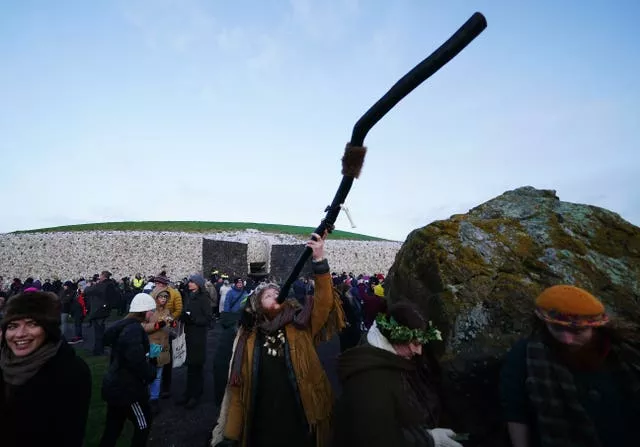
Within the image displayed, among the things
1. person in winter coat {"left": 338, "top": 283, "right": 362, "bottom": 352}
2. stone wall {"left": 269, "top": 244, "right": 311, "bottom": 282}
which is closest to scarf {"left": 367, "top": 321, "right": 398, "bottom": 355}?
person in winter coat {"left": 338, "top": 283, "right": 362, "bottom": 352}

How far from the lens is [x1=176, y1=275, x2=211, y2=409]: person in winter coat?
6.10 m

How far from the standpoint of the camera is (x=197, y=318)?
660cm

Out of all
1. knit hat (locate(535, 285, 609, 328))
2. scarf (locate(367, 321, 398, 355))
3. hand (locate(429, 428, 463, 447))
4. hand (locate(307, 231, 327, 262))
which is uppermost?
hand (locate(307, 231, 327, 262))

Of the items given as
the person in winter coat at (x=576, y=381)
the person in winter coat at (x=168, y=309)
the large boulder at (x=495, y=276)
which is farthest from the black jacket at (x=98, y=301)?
the person in winter coat at (x=576, y=381)

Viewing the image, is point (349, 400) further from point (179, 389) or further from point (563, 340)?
Result: point (179, 389)

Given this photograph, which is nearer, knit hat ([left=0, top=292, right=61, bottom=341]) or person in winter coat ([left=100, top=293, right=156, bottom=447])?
knit hat ([left=0, top=292, right=61, bottom=341])

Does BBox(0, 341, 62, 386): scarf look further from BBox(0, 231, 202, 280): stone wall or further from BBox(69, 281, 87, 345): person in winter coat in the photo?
BBox(0, 231, 202, 280): stone wall

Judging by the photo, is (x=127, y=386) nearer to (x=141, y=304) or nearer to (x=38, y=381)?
(x=141, y=304)

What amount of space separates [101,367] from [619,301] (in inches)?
356

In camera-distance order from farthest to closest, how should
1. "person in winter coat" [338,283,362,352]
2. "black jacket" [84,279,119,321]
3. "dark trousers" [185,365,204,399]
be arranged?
"black jacket" [84,279,119,321] < "person in winter coat" [338,283,362,352] < "dark trousers" [185,365,204,399]

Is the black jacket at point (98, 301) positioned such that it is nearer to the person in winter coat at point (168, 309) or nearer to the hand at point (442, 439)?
the person in winter coat at point (168, 309)

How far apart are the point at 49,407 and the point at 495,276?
3370 millimetres

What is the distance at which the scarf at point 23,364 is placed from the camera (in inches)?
85.6

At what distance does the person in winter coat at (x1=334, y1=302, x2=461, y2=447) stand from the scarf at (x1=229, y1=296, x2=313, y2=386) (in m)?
0.92
